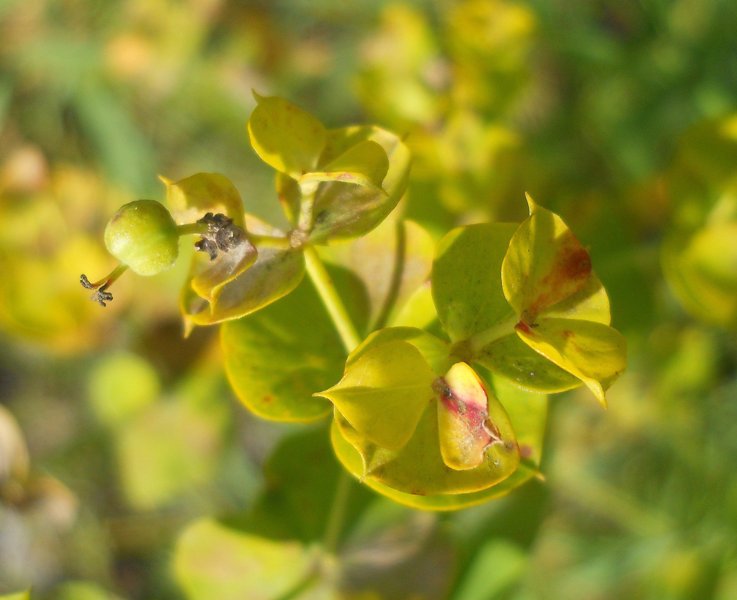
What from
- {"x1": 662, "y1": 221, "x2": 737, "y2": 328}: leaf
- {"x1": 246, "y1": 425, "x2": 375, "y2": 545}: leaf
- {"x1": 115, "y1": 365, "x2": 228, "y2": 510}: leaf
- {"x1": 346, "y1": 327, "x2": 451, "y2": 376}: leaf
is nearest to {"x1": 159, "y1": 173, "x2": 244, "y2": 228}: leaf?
{"x1": 346, "y1": 327, "x2": 451, "y2": 376}: leaf

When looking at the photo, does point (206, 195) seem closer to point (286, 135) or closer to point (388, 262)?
point (286, 135)

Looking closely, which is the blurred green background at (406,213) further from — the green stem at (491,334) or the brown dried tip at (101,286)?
the brown dried tip at (101,286)

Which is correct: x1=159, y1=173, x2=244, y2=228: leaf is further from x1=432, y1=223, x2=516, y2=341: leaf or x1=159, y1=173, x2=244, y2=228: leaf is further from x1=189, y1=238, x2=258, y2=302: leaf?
x1=432, y1=223, x2=516, y2=341: leaf

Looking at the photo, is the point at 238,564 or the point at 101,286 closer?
the point at 101,286

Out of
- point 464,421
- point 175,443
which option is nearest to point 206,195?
point 464,421

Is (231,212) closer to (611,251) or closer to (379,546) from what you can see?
(379,546)

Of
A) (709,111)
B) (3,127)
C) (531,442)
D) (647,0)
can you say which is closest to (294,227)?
(531,442)
